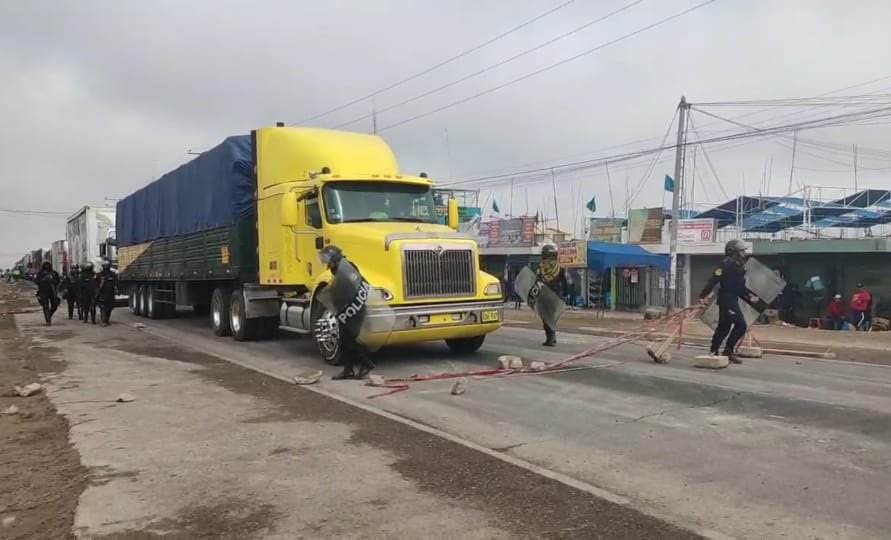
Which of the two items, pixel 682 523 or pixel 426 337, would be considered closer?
pixel 682 523

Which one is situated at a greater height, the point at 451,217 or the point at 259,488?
the point at 451,217

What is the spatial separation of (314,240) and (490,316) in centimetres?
325

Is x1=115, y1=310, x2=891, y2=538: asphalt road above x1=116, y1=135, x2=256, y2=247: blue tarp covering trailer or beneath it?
beneath

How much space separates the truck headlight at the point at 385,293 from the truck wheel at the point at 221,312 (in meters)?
7.01

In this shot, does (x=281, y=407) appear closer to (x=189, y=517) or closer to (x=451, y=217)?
(x=189, y=517)

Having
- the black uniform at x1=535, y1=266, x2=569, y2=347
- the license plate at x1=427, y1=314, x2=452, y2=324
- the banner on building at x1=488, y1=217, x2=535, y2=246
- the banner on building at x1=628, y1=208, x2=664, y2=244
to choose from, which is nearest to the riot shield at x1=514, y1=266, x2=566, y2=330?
the black uniform at x1=535, y1=266, x2=569, y2=347

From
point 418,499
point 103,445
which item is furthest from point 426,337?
point 418,499

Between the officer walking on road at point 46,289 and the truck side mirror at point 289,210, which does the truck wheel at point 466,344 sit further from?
the officer walking on road at point 46,289

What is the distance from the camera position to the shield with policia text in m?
9.73

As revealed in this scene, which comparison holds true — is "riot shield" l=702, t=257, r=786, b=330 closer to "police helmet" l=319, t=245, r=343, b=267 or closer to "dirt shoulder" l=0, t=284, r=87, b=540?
"police helmet" l=319, t=245, r=343, b=267

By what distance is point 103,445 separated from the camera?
6488 millimetres

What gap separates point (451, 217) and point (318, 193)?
271cm

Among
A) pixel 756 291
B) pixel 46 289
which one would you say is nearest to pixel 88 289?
pixel 46 289

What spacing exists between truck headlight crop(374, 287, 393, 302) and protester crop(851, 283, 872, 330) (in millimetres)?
17042
